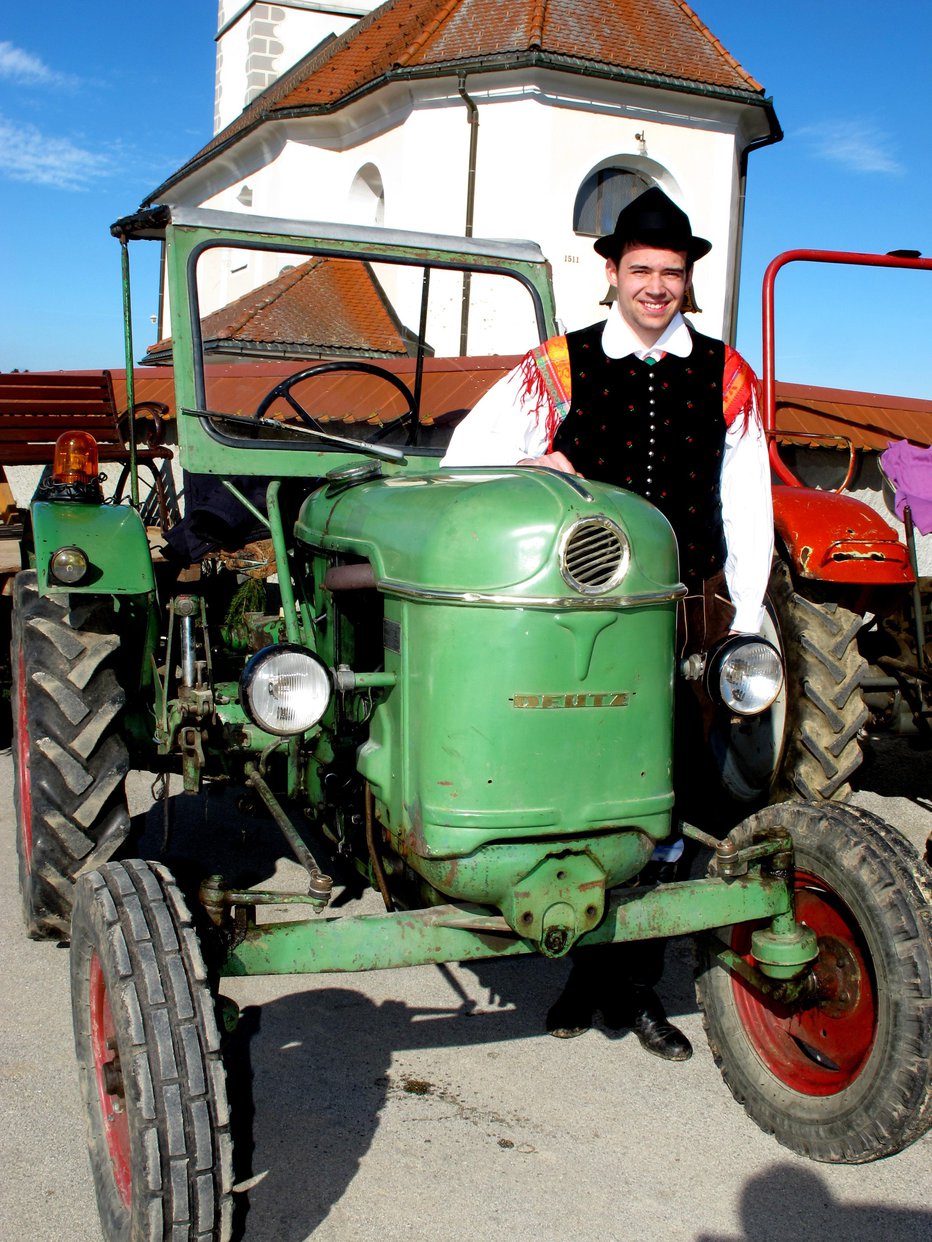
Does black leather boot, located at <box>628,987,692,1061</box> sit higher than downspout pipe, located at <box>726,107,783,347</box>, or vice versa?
downspout pipe, located at <box>726,107,783,347</box>

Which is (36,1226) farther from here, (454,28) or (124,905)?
(454,28)

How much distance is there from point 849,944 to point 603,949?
0.67m

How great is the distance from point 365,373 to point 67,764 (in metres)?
1.54

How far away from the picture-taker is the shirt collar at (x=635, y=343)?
280 centimetres

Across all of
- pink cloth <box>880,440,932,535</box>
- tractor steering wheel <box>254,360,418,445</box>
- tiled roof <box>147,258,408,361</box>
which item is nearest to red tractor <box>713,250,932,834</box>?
pink cloth <box>880,440,932,535</box>

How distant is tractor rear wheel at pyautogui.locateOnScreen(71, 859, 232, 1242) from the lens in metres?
1.88

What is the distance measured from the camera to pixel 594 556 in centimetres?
206

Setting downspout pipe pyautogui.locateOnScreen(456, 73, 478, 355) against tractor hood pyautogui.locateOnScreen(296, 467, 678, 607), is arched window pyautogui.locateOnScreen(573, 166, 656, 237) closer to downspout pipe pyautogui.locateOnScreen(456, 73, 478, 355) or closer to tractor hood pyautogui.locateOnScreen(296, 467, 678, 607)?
downspout pipe pyautogui.locateOnScreen(456, 73, 478, 355)

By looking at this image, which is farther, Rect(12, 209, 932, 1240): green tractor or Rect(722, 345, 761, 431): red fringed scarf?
Rect(722, 345, 761, 431): red fringed scarf

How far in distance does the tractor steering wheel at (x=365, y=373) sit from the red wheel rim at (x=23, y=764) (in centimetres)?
111

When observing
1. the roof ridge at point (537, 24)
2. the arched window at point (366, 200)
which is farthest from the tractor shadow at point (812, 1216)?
the arched window at point (366, 200)

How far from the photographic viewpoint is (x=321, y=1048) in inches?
115

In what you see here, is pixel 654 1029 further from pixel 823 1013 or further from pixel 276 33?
pixel 276 33

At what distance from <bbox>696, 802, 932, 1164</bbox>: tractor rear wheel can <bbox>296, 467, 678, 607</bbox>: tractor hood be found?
27.6 inches
